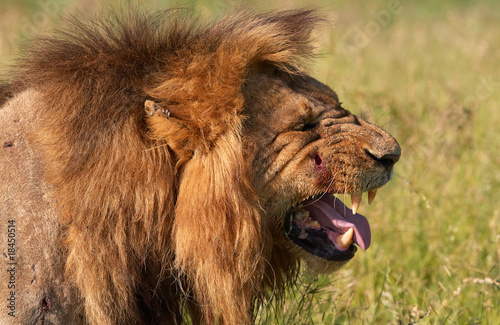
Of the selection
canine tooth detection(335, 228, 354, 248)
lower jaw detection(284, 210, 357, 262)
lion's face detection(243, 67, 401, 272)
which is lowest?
lower jaw detection(284, 210, 357, 262)

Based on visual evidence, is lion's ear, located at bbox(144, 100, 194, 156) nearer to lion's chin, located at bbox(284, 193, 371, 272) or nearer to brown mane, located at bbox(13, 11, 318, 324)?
brown mane, located at bbox(13, 11, 318, 324)

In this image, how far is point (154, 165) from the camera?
209 cm

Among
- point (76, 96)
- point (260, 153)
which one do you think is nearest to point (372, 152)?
point (260, 153)

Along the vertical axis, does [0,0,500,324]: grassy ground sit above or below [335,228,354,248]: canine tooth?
below

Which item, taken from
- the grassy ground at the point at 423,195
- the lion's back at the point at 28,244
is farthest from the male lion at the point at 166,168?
the grassy ground at the point at 423,195

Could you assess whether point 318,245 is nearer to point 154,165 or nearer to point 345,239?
point 345,239

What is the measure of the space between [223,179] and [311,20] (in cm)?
81

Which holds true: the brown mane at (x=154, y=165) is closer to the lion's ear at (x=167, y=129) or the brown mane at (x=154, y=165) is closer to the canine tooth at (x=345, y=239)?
the lion's ear at (x=167, y=129)

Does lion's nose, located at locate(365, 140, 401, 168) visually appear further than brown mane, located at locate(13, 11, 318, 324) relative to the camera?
Yes

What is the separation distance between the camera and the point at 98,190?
79.7 inches

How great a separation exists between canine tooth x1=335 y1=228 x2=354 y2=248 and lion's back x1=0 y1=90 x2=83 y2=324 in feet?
3.26

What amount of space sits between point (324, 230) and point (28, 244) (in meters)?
1.09

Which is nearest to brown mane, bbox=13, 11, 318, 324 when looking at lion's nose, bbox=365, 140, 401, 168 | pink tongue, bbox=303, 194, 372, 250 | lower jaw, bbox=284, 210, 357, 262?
lower jaw, bbox=284, 210, 357, 262

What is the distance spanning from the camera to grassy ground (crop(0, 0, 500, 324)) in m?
3.17
